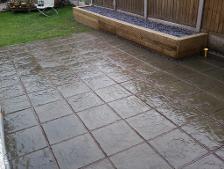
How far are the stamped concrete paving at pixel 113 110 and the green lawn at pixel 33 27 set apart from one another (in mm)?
1691

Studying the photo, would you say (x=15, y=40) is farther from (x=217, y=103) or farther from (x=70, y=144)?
(x=217, y=103)

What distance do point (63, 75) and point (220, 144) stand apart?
317cm

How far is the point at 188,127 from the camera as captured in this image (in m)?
3.54

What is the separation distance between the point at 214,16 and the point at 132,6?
313 cm

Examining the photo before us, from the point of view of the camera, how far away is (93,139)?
3.39m

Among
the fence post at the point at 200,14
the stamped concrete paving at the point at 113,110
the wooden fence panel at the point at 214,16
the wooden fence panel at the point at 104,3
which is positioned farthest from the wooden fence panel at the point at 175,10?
the wooden fence panel at the point at 104,3

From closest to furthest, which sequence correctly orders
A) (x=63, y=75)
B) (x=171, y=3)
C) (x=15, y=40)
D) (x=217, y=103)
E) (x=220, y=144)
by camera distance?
(x=220, y=144)
(x=217, y=103)
(x=63, y=75)
(x=171, y=3)
(x=15, y=40)

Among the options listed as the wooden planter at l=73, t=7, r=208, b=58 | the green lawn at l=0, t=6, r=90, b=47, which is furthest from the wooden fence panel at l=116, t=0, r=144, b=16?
the green lawn at l=0, t=6, r=90, b=47

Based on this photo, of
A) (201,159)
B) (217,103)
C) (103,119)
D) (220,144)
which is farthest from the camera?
(217,103)

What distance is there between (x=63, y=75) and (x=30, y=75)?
0.67 meters

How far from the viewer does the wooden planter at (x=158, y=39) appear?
561cm

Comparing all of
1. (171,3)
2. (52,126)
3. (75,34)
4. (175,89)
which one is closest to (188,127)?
(175,89)

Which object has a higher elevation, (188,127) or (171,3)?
(171,3)

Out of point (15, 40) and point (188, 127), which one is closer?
point (188, 127)
